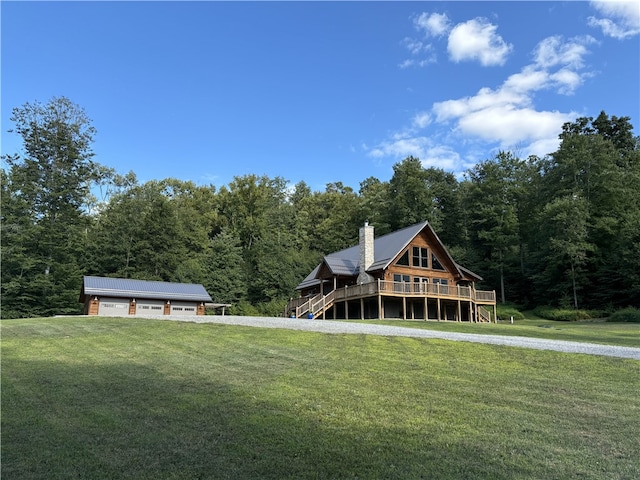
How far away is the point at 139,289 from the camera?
31109mm

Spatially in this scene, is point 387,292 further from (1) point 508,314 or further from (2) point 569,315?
(2) point 569,315

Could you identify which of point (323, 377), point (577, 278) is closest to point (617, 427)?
point (323, 377)

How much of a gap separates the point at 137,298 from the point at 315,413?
26.4 meters

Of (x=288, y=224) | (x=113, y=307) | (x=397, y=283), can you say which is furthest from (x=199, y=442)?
(x=288, y=224)

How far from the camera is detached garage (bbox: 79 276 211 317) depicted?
2978 cm

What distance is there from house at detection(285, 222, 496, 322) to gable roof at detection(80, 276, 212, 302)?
22.7 ft

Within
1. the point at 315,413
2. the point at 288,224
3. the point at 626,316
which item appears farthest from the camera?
the point at 288,224

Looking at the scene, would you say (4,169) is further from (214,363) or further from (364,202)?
(214,363)

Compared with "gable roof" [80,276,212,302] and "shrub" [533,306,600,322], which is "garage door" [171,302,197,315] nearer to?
"gable roof" [80,276,212,302]

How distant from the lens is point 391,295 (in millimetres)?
28672

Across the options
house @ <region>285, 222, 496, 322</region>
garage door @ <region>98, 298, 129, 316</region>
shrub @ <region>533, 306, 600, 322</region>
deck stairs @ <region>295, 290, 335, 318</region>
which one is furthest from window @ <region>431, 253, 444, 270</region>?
garage door @ <region>98, 298, 129, 316</region>

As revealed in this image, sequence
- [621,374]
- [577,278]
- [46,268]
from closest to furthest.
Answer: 1. [621,374]
2. [46,268]
3. [577,278]

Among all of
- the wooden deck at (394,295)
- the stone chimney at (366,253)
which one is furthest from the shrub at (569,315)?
the stone chimney at (366,253)

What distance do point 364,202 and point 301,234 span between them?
334 inches
